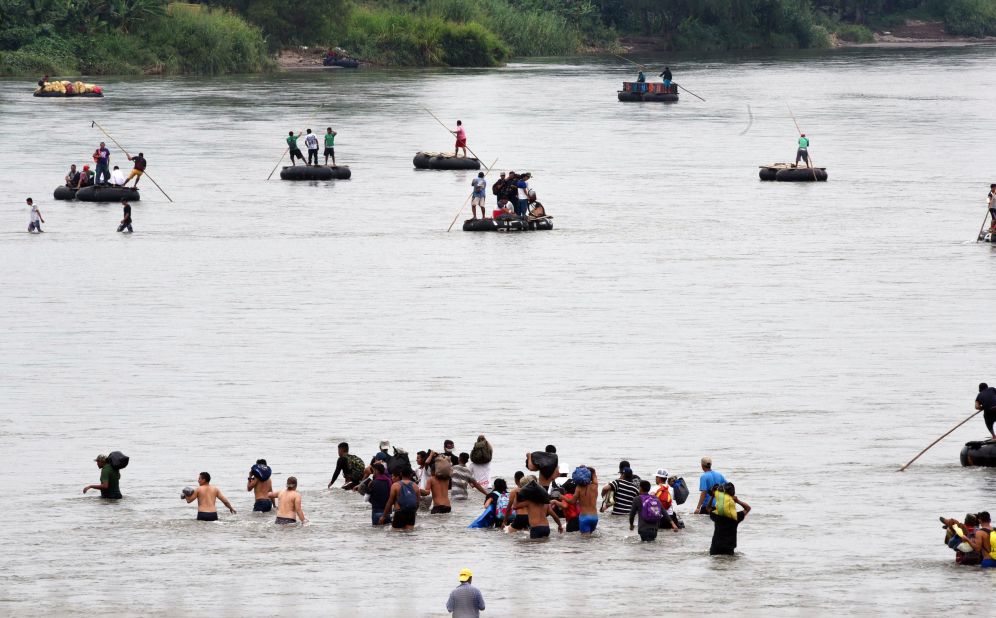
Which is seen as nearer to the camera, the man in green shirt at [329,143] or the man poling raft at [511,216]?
the man poling raft at [511,216]

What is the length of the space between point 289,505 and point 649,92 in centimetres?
8323

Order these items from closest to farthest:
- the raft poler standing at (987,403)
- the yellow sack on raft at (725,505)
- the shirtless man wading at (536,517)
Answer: the yellow sack on raft at (725,505) < the shirtless man wading at (536,517) < the raft poler standing at (987,403)

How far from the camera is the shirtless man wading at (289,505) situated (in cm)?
2289

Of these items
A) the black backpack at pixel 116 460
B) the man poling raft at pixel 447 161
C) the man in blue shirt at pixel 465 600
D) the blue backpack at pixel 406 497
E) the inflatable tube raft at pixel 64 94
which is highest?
the inflatable tube raft at pixel 64 94

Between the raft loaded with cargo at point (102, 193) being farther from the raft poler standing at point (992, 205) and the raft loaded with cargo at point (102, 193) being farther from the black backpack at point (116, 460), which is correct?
the black backpack at point (116, 460)

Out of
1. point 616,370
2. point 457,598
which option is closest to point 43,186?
point 616,370

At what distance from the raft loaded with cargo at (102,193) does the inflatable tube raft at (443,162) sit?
13.9 metres

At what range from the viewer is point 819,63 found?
146 metres

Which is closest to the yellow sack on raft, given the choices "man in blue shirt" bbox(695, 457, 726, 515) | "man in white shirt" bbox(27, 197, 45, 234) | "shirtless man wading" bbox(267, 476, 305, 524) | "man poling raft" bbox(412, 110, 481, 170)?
"man in blue shirt" bbox(695, 457, 726, 515)

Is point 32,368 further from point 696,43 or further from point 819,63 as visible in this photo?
point 696,43

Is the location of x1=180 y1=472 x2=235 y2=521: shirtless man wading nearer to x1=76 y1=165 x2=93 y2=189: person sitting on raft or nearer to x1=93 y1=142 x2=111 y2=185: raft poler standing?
x1=93 y1=142 x2=111 y2=185: raft poler standing

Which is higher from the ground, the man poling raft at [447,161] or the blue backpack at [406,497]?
the man poling raft at [447,161]

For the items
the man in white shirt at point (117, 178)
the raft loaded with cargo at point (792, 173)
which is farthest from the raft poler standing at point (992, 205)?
the man in white shirt at point (117, 178)

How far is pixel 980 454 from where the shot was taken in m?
26.2
